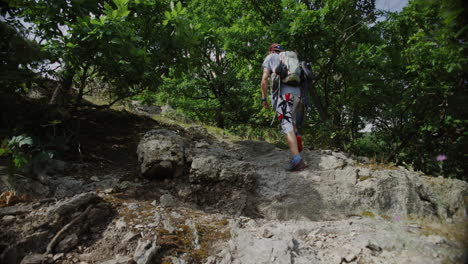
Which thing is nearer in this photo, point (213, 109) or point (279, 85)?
point (279, 85)

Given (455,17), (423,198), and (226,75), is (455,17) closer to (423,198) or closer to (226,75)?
(423,198)

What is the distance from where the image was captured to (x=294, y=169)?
4.05 metres

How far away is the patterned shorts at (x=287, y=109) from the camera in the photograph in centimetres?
408

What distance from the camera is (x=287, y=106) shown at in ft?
13.5

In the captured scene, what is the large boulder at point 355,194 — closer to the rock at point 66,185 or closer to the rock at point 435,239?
the rock at point 435,239

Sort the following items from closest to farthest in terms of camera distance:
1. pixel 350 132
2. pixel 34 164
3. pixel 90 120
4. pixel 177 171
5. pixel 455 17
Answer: pixel 455 17 → pixel 34 164 → pixel 177 171 → pixel 90 120 → pixel 350 132

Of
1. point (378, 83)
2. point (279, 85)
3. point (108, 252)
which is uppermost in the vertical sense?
point (378, 83)

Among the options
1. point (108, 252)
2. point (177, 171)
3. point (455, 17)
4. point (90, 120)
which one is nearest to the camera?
point (455, 17)

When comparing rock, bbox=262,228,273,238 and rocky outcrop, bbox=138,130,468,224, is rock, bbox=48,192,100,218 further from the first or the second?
rock, bbox=262,228,273,238

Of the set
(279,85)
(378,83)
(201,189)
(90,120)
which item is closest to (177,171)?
(201,189)

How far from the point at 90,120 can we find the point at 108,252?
4571mm

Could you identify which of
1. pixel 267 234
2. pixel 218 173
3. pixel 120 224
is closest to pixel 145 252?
pixel 120 224

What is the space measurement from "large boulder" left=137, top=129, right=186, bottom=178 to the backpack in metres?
2.22

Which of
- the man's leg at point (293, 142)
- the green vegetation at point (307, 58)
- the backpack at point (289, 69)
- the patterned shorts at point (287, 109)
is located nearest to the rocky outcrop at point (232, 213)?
the man's leg at point (293, 142)
